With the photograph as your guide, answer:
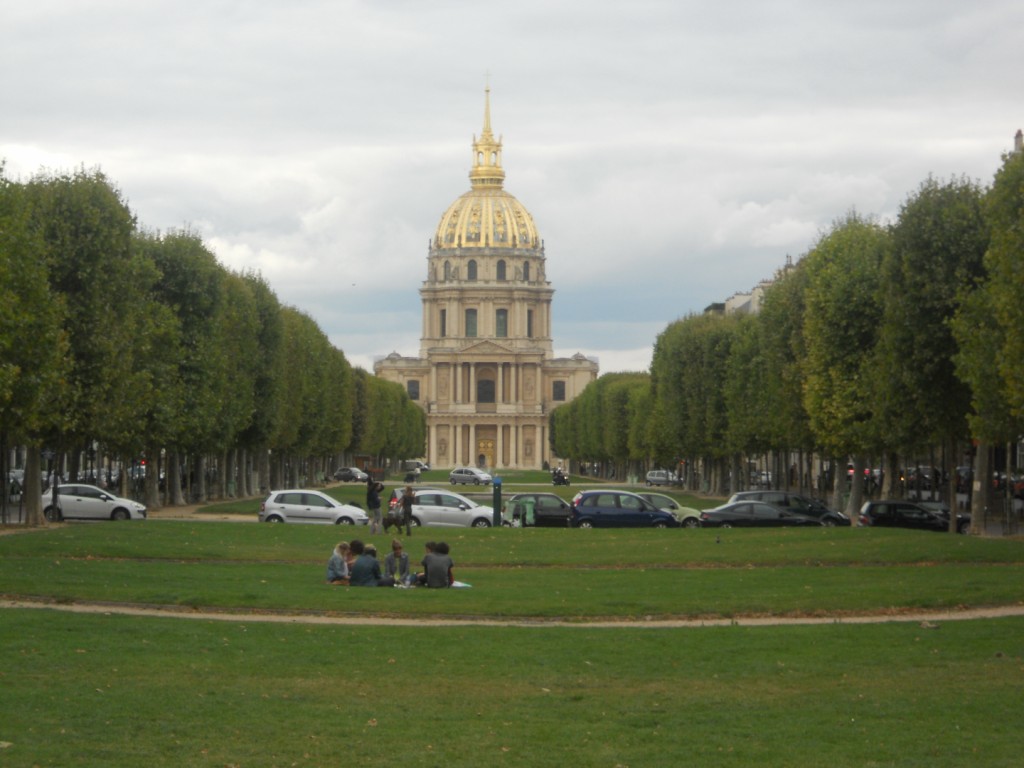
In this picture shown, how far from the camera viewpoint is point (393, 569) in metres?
29.6

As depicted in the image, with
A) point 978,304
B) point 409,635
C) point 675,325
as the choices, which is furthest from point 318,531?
point 675,325

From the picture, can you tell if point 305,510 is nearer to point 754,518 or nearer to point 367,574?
point 754,518

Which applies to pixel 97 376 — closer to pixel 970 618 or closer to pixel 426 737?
pixel 970 618

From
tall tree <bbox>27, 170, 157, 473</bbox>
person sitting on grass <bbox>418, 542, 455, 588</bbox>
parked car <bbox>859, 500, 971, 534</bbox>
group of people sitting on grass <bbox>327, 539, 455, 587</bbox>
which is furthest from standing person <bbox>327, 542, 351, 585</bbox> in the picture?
parked car <bbox>859, 500, 971, 534</bbox>

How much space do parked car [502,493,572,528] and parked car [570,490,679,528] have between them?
44 centimetres

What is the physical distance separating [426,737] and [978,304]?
96.3ft

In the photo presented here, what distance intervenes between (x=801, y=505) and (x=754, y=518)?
2997mm

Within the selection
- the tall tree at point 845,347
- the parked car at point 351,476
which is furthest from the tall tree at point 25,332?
the parked car at point 351,476

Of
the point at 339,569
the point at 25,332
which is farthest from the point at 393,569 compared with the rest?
the point at 25,332

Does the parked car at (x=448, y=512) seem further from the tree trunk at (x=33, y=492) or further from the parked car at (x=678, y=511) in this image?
the tree trunk at (x=33, y=492)

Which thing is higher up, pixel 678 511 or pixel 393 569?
pixel 678 511

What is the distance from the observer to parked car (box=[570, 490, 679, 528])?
51125 millimetres

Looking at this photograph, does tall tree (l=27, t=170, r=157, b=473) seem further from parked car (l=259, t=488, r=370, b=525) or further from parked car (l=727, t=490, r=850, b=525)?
parked car (l=727, t=490, r=850, b=525)

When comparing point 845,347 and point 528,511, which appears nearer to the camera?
Result: point 528,511
